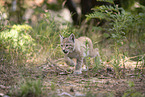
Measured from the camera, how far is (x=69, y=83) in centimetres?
436

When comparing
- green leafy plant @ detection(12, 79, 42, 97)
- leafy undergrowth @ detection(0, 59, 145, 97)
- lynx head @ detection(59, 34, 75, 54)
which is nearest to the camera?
green leafy plant @ detection(12, 79, 42, 97)

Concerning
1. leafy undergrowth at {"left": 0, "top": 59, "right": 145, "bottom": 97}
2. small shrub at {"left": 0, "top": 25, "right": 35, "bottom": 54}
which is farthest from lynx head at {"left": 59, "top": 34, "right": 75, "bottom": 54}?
small shrub at {"left": 0, "top": 25, "right": 35, "bottom": 54}

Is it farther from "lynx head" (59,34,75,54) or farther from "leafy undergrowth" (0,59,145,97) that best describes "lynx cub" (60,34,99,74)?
"leafy undergrowth" (0,59,145,97)

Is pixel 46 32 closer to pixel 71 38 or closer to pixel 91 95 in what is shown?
pixel 71 38

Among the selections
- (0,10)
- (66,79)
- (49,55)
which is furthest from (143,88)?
(0,10)

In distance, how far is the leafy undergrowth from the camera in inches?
131

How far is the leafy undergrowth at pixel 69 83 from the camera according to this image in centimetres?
333

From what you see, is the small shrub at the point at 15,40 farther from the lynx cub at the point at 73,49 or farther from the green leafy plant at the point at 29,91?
the green leafy plant at the point at 29,91

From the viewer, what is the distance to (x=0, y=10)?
632 cm

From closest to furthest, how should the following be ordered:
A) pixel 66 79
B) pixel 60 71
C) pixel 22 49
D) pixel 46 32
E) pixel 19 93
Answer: pixel 19 93, pixel 66 79, pixel 60 71, pixel 22 49, pixel 46 32

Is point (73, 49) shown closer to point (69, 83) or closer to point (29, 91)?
point (69, 83)

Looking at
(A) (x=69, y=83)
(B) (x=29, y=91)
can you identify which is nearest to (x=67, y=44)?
(A) (x=69, y=83)

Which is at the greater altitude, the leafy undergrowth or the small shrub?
the small shrub

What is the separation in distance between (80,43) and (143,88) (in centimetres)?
270
